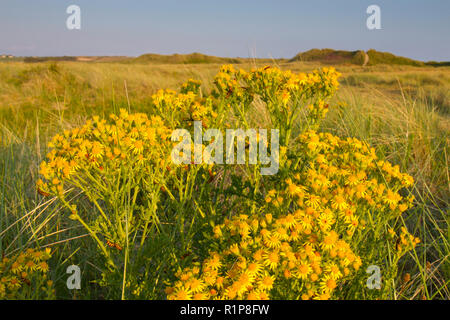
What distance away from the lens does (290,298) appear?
1330 millimetres

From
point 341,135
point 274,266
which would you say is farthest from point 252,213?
point 341,135

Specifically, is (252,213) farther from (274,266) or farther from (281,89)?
(281,89)

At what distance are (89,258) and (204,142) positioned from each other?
1.24 meters

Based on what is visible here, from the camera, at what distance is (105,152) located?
1.72 metres

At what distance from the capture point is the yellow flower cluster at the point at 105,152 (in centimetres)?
164

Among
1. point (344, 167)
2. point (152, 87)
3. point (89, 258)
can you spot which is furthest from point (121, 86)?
point (344, 167)

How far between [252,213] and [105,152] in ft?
2.84

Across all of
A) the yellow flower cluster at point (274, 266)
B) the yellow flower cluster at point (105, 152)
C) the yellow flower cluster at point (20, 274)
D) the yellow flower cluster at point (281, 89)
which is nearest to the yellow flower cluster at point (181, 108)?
the yellow flower cluster at point (281, 89)

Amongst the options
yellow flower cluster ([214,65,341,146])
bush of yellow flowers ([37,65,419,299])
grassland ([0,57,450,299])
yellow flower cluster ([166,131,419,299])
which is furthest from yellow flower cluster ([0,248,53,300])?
yellow flower cluster ([214,65,341,146])

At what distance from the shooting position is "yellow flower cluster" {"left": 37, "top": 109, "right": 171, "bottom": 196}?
1.64 meters

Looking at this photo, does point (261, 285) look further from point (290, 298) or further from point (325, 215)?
point (325, 215)

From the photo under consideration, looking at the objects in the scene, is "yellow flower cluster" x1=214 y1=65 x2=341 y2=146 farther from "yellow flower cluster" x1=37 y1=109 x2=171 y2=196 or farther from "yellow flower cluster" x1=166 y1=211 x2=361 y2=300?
"yellow flower cluster" x1=166 y1=211 x2=361 y2=300

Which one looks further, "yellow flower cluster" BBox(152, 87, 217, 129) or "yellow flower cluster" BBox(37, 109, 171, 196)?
"yellow flower cluster" BBox(152, 87, 217, 129)

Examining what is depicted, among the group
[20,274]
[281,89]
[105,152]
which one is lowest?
[20,274]
